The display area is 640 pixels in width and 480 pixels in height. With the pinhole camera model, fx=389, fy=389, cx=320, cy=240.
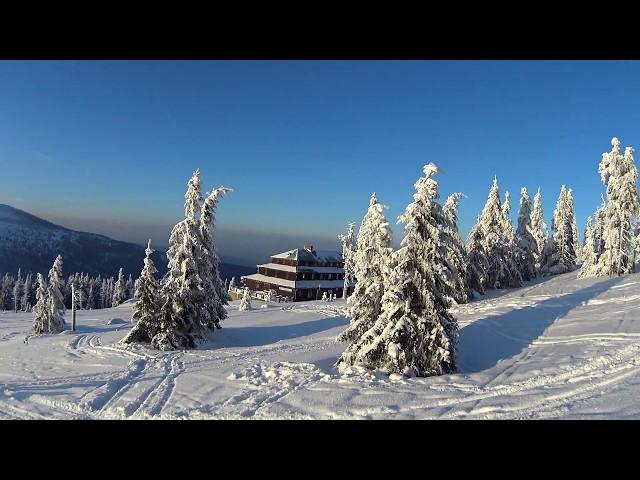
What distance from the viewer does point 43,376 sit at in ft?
53.9

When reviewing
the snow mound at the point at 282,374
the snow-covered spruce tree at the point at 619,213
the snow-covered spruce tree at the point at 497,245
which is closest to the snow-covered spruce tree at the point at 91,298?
the snow-covered spruce tree at the point at 497,245

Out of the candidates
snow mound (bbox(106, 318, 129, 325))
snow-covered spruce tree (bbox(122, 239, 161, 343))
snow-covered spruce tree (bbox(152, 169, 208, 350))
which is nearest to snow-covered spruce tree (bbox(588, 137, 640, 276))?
snow-covered spruce tree (bbox(152, 169, 208, 350))

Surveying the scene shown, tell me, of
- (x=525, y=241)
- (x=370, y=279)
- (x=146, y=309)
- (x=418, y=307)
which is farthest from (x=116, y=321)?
(x=525, y=241)

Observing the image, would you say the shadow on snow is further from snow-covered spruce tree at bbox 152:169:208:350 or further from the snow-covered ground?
snow-covered spruce tree at bbox 152:169:208:350

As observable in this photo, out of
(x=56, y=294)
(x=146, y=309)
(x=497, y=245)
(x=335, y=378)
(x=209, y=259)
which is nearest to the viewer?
(x=335, y=378)

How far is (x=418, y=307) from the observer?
621 inches

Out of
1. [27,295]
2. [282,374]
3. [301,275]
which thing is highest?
[301,275]

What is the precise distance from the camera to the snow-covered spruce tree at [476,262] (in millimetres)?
43188

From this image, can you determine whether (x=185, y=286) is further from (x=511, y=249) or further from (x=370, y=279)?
(x=511, y=249)

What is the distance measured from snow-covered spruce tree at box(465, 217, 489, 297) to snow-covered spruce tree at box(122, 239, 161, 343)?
105 ft

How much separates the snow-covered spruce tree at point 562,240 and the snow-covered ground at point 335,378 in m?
30.7

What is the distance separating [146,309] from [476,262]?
115ft
